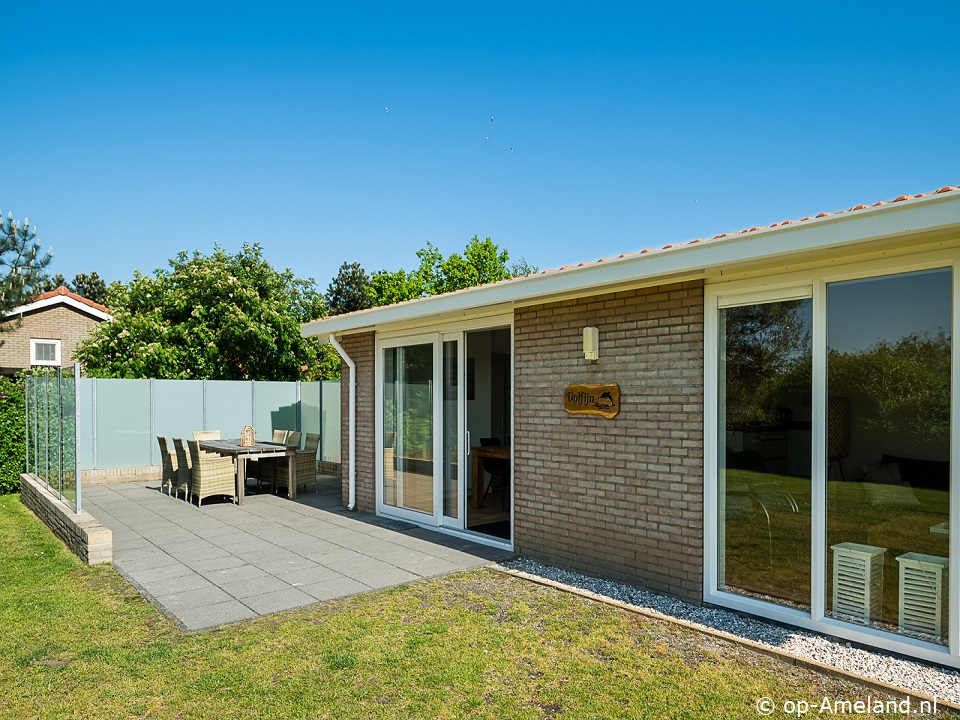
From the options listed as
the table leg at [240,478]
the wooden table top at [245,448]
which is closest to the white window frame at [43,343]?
the wooden table top at [245,448]

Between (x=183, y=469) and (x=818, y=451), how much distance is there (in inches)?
388

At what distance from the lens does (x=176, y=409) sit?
14422mm

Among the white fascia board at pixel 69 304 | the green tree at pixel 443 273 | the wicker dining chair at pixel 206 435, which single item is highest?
the green tree at pixel 443 273

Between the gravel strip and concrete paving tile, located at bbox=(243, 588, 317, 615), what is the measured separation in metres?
2.30

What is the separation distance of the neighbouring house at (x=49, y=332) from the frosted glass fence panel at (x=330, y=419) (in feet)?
40.2

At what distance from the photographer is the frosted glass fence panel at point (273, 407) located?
50.9 ft

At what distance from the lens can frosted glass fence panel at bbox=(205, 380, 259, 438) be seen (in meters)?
14.9

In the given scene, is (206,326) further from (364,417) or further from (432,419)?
(432,419)

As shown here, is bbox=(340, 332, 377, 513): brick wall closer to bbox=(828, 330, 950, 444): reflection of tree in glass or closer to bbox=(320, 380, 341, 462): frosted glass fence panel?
bbox=(320, 380, 341, 462): frosted glass fence panel

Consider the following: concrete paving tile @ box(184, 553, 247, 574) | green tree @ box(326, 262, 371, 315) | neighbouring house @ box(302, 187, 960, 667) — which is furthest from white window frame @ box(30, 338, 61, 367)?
green tree @ box(326, 262, 371, 315)

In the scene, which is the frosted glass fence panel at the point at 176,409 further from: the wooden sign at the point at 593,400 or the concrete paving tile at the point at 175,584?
the wooden sign at the point at 593,400

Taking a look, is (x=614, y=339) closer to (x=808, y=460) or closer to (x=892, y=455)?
(x=808, y=460)

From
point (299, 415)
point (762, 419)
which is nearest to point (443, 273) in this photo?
point (299, 415)

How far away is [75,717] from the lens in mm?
3584
